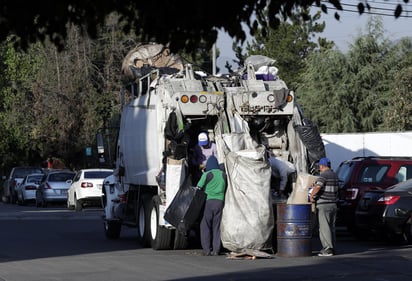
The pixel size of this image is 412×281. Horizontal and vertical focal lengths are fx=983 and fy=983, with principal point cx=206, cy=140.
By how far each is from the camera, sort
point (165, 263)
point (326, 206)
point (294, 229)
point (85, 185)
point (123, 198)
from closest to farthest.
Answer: point (165, 263)
point (294, 229)
point (326, 206)
point (123, 198)
point (85, 185)

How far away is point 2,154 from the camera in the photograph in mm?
56031

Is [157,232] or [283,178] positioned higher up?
[283,178]

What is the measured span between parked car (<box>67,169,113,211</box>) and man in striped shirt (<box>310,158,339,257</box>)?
1658 centimetres

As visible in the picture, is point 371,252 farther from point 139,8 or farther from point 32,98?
point 32,98

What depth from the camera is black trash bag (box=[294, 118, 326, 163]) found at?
17.2 metres

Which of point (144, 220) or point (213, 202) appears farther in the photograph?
point (144, 220)

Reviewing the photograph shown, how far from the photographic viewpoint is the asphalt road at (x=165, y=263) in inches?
527

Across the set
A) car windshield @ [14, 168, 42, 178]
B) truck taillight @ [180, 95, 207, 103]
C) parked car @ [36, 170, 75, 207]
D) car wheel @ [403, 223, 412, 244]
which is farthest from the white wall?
car windshield @ [14, 168, 42, 178]

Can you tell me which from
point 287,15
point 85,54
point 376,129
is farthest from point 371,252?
point 85,54

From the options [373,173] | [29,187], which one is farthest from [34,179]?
[373,173]

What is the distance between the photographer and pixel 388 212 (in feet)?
59.0

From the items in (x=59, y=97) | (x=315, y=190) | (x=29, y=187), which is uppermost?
(x=59, y=97)

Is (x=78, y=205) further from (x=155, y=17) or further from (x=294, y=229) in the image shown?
(x=155, y=17)

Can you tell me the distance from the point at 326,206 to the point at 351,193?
11.8ft
